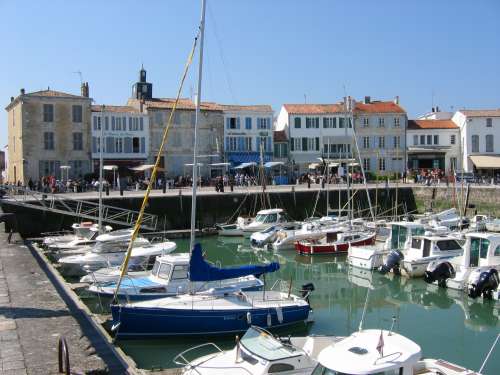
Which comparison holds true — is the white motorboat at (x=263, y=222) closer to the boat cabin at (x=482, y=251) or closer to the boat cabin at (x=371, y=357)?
the boat cabin at (x=482, y=251)

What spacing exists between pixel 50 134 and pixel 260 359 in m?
43.0

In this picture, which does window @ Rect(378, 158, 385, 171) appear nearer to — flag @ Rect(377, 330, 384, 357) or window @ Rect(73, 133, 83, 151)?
window @ Rect(73, 133, 83, 151)

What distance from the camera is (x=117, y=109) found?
177ft

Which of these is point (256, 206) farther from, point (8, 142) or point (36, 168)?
point (8, 142)

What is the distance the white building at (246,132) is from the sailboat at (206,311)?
40574 mm

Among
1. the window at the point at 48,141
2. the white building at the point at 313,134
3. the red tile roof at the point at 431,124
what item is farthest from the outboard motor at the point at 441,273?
the red tile roof at the point at 431,124

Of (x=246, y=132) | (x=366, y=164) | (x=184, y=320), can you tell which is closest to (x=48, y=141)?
(x=246, y=132)

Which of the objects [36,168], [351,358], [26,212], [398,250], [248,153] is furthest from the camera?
[248,153]

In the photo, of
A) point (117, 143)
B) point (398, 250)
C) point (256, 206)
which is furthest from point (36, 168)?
point (398, 250)

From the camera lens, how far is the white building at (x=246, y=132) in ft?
193

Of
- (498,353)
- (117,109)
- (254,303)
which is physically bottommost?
(498,353)

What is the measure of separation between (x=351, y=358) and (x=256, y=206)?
34.2m

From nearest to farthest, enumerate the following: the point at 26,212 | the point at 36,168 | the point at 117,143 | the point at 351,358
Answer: the point at 351,358
the point at 26,212
the point at 36,168
the point at 117,143

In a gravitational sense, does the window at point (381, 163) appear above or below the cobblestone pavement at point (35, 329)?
above
